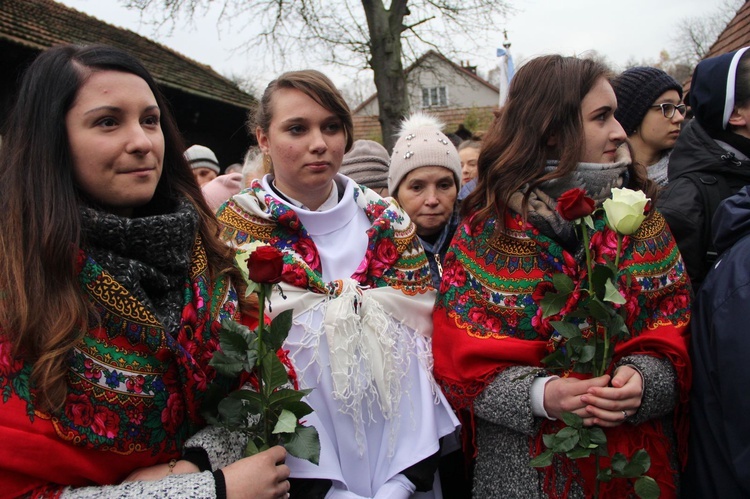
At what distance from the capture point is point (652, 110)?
3680mm

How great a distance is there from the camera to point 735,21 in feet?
31.6

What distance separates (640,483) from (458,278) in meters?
0.92

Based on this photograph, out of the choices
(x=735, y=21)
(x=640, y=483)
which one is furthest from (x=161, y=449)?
(x=735, y=21)

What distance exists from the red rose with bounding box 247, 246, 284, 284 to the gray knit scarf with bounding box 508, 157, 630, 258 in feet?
3.49

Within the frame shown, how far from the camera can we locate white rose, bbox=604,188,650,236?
1.78 meters

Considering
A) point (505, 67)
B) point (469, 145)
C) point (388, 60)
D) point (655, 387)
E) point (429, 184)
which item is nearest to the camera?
point (655, 387)

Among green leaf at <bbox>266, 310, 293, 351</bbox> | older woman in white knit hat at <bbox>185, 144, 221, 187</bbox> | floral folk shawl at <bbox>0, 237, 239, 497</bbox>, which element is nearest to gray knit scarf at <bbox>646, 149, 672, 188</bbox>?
green leaf at <bbox>266, 310, 293, 351</bbox>

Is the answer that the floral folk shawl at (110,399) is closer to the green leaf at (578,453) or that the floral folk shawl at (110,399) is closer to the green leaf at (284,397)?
the green leaf at (284,397)

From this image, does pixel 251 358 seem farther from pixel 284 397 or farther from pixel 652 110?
pixel 652 110

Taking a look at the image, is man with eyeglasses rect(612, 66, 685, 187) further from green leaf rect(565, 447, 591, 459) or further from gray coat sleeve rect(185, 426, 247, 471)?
gray coat sleeve rect(185, 426, 247, 471)

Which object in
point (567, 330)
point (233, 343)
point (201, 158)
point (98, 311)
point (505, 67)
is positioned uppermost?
point (505, 67)

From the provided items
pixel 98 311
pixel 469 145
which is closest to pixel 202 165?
pixel 469 145

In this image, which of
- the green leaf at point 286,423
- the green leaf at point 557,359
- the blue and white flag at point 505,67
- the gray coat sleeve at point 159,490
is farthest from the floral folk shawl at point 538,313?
the blue and white flag at point 505,67

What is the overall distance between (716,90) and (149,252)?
237 cm
